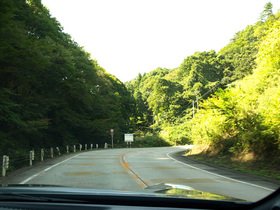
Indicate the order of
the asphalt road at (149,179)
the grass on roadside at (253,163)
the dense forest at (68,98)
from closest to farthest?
1. the asphalt road at (149,179)
2. the grass on roadside at (253,163)
3. the dense forest at (68,98)

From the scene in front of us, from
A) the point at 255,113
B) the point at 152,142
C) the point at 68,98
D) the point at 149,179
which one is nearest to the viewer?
the point at 149,179

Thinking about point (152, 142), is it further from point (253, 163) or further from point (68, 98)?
point (253, 163)

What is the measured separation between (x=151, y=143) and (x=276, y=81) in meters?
39.0

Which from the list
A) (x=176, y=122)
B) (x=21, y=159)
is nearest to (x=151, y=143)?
(x=176, y=122)

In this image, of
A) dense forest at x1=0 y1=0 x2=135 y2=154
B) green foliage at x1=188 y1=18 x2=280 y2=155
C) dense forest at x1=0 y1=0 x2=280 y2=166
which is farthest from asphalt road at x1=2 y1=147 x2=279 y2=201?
dense forest at x1=0 y1=0 x2=135 y2=154

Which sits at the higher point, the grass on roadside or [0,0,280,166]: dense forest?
[0,0,280,166]: dense forest

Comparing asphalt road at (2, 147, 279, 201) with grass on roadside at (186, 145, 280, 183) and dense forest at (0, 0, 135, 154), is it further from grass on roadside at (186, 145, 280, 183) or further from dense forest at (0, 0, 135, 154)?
dense forest at (0, 0, 135, 154)

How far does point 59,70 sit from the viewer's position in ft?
85.4

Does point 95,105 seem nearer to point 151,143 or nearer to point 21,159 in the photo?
point 151,143

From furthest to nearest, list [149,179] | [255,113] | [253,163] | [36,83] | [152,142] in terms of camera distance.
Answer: [152,142]
[36,83]
[255,113]
[253,163]
[149,179]

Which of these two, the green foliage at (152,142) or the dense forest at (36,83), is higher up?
the dense forest at (36,83)

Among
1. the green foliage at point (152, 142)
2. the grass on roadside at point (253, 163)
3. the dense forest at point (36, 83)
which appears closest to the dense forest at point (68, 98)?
the dense forest at point (36, 83)

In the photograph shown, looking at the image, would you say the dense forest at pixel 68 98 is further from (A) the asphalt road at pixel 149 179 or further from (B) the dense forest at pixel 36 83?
(A) the asphalt road at pixel 149 179

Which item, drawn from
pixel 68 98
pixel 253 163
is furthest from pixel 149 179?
pixel 68 98
